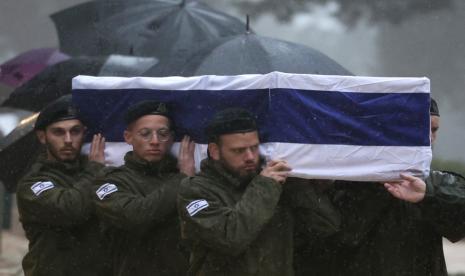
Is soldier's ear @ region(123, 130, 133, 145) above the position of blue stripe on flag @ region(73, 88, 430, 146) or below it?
below

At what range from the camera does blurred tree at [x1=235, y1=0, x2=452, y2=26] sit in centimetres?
2544

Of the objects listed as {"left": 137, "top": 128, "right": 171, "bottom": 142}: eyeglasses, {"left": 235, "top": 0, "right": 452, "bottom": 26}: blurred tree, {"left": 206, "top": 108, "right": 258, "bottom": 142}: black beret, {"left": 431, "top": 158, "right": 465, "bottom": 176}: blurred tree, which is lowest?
{"left": 431, "top": 158, "right": 465, "bottom": 176}: blurred tree

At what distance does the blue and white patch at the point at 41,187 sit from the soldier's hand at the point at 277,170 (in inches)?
54.3

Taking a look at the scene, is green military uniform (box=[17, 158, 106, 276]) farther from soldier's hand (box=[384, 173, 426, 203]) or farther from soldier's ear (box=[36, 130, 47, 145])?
A: soldier's hand (box=[384, 173, 426, 203])

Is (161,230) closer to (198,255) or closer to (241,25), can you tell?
(198,255)

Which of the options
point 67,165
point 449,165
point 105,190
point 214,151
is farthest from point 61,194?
point 449,165

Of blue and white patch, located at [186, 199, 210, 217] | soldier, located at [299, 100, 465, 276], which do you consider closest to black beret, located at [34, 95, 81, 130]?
blue and white patch, located at [186, 199, 210, 217]

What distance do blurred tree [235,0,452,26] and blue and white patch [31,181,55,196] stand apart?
66.0 feet

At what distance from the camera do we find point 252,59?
5.77 meters

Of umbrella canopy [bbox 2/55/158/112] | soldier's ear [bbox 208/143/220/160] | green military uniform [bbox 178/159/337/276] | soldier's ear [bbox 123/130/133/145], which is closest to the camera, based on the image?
green military uniform [bbox 178/159/337/276]

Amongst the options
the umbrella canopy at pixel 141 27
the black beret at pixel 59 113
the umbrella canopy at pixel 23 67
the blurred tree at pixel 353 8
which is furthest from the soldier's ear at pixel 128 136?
the blurred tree at pixel 353 8

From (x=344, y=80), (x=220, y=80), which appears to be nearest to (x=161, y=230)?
(x=220, y=80)

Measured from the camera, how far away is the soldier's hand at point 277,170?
4777mm

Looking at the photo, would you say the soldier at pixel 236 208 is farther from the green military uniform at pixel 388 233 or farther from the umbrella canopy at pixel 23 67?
the umbrella canopy at pixel 23 67
